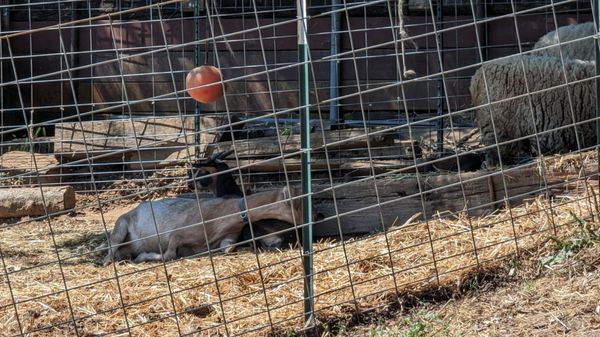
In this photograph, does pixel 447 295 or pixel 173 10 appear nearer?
pixel 447 295

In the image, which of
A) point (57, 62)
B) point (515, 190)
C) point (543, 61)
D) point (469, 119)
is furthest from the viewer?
point (57, 62)

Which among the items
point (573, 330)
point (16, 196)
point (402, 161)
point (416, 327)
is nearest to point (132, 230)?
point (16, 196)

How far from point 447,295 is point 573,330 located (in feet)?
3.12

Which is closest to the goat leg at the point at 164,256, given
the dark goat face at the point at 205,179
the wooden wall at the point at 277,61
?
the dark goat face at the point at 205,179

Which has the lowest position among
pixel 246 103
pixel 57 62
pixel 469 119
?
pixel 469 119

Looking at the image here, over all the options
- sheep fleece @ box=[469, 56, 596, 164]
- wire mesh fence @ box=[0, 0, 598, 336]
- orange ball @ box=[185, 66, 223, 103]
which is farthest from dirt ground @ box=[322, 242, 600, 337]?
sheep fleece @ box=[469, 56, 596, 164]

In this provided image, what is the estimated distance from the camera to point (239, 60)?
468 inches

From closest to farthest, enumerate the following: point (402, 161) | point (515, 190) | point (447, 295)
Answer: point (447, 295)
point (515, 190)
point (402, 161)

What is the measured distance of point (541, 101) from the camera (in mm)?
8648

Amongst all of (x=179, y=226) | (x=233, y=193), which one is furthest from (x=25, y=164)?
(x=179, y=226)

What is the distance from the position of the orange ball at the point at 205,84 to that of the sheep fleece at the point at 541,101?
3.66 metres

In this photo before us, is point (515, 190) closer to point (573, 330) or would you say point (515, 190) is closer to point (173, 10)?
point (573, 330)

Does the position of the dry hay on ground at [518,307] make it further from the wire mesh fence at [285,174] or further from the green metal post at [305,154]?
the green metal post at [305,154]

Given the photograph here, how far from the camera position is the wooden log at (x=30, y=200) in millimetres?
9484
